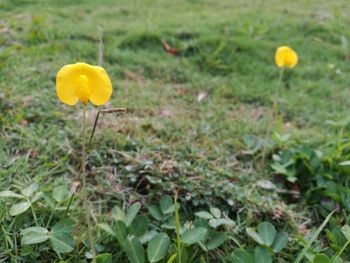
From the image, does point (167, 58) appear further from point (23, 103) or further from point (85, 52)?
point (23, 103)

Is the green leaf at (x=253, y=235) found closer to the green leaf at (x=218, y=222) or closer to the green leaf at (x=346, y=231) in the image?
the green leaf at (x=218, y=222)

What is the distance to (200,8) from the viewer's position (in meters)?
4.38

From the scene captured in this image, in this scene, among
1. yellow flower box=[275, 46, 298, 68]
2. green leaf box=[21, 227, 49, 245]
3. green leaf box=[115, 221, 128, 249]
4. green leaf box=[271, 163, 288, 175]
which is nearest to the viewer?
green leaf box=[21, 227, 49, 245]

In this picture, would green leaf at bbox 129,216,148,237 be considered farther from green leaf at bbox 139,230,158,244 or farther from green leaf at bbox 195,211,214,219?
green leaf at bbox 195,211,214,219

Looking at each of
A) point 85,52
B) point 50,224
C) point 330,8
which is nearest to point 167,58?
point 85,52

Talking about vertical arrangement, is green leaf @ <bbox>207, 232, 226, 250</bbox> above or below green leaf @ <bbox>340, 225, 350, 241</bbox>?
below

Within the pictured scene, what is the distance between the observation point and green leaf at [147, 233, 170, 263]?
1287mm

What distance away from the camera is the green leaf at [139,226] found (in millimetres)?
1392

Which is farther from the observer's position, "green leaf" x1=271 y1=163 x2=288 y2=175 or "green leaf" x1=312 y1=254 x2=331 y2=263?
"green leaf" x1=271 y1=163 x2=288 y2=175

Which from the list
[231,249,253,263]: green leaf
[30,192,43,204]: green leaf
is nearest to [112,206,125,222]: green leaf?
[30,192,43,204]: green leaf

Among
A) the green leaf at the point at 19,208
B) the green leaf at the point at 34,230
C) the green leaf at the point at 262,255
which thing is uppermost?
the green leaf at the point at 19,208

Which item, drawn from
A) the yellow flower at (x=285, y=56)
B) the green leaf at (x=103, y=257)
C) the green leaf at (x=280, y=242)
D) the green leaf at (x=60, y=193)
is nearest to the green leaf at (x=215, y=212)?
the green leaf at (x=280, y=242)

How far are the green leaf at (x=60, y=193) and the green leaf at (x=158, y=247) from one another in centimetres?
37

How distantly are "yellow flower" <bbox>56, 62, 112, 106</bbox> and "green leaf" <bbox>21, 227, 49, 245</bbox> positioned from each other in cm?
46
